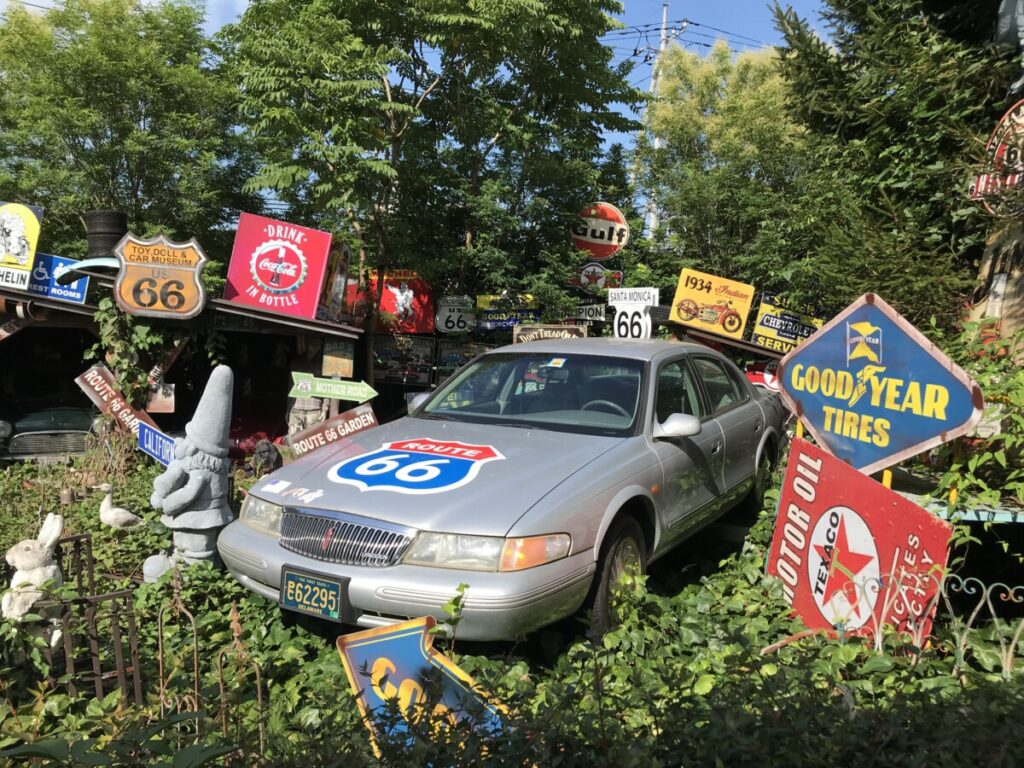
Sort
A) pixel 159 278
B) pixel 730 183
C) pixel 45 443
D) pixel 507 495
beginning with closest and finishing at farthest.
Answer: pixel 507 495
pixel 159 278
pixel 45 443
pixel 730 183

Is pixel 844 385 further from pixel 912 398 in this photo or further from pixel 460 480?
pixel 460 480

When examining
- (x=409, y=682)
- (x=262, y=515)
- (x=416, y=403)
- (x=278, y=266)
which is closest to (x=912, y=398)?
(x=409, y=682)

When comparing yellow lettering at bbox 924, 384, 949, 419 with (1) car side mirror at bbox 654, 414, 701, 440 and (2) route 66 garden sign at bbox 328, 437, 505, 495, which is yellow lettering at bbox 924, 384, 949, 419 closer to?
(1) car side mirror at bbox 654, 414, 701, 440

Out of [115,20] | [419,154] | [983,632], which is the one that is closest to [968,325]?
[983,632]

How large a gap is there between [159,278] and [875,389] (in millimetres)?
7268

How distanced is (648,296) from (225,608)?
7152 mm

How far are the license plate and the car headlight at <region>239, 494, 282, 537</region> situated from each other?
32 cm

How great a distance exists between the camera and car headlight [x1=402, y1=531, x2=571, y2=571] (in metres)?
3.01

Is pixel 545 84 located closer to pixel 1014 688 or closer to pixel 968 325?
pixel 968 325

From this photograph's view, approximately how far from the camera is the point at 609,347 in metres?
4.78

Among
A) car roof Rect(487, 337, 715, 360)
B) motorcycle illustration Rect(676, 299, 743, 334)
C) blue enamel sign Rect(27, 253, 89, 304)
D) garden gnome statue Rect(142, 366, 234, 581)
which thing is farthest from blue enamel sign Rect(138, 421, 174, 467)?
motorcycle illustration Rect(676, 299, 743, 334)

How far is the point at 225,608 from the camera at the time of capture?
4.01m

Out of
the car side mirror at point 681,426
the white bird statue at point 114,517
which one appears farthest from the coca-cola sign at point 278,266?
the car side mirror at point 681,426

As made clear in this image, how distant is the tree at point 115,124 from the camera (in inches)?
533
